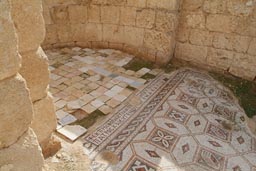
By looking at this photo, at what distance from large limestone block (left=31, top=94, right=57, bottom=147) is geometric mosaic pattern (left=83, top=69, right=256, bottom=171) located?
482 mm

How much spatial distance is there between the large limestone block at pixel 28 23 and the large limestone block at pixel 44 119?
1.81ft

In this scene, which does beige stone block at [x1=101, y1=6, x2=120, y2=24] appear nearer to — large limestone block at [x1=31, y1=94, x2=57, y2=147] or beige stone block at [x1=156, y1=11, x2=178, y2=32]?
beige stone block at [x1=156, y1=11, x2=178, y2=32]

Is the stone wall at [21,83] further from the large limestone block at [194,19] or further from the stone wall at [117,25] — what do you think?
the large limestone block at [194,19]

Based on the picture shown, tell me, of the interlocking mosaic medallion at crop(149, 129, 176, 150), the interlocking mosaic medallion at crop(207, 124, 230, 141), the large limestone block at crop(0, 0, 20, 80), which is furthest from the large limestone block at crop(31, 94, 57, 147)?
the interlocking mosaic medallion at crop(207, 124, 230, 141)

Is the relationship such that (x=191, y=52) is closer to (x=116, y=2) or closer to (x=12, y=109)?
(x=116, y=2)

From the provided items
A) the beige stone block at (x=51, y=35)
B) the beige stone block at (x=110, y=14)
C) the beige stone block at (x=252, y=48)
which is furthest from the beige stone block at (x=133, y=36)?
the beige stone block at (x=252, y=48)

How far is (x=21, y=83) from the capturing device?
1.32 metres

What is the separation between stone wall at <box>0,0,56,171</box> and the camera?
120 cm

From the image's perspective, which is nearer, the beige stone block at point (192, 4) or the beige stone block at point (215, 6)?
the beige stone block at point (215, 6)

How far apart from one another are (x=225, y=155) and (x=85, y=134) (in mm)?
1606

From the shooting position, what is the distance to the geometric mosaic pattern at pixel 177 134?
8.14ft

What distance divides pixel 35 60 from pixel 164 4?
2.80 m

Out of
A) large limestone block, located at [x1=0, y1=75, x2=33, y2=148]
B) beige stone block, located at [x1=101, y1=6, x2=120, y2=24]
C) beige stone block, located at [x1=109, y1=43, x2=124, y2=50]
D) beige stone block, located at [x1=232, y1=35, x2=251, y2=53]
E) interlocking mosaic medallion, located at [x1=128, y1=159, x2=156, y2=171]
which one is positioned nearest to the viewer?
large limestone block, located at [x1=0, y1=75, x2=33, y2=148]

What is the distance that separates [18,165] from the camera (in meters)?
1.42
